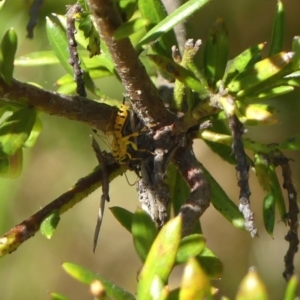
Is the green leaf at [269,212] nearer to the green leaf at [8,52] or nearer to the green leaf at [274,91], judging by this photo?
the green leaf at [274,91]

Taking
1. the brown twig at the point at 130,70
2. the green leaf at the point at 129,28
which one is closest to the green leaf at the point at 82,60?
the brown twig at the point at 130,70

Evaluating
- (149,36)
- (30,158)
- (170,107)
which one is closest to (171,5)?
(170,107)

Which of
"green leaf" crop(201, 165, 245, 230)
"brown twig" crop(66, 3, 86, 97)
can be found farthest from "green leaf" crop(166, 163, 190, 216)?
"brown twig" crop(66, 3, 86, 97)

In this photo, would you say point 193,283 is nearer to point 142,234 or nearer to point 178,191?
point 142,234

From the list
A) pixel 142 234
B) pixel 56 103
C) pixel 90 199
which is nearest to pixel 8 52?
pixel 56 103

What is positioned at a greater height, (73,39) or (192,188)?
→ (73,39)

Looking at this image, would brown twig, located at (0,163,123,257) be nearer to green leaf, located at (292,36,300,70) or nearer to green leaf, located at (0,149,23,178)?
green leaf, located at (0,149,23,178)
